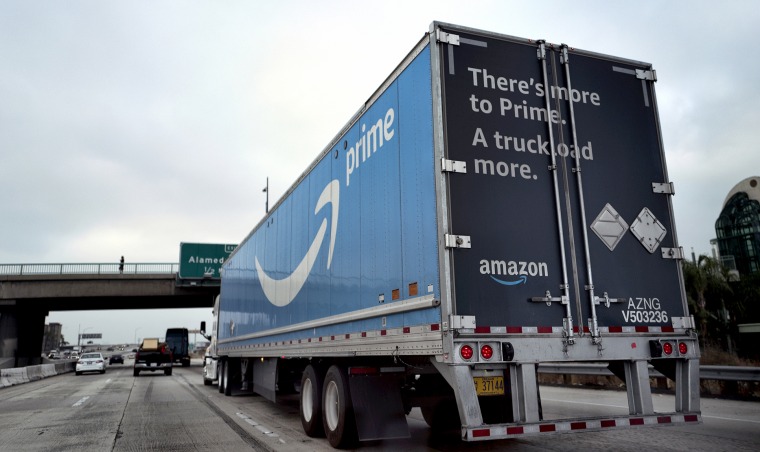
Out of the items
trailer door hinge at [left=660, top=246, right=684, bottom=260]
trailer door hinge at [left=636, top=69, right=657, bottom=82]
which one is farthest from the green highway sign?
trailer door hinge at [left=660, top=246, right=684, bottom=260]

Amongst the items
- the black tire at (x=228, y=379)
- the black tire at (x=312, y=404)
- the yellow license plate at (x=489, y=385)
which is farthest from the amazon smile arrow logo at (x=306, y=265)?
the black tire at (x=228, y=379)

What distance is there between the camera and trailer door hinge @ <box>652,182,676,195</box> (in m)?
6.66

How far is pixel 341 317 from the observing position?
26.0ft

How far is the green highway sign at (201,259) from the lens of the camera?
38.8 metres

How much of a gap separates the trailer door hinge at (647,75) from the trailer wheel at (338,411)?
5.33 meters

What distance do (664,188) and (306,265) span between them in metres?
5.74

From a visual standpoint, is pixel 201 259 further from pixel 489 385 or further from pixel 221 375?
pixel 489 385

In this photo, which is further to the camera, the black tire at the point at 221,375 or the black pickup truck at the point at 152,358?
the black pickup truck at the point at 152,358

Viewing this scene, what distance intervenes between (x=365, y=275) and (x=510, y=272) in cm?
223

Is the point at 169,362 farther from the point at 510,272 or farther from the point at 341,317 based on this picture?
the point at 510,272

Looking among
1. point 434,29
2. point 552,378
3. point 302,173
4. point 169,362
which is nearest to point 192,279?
point 169,362

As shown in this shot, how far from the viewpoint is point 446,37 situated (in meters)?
6.04

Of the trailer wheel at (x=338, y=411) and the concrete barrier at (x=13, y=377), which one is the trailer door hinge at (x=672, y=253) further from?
the concrete barrier at (x=13, y=377)

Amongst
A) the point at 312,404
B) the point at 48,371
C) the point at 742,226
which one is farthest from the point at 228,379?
the point at 742,226
